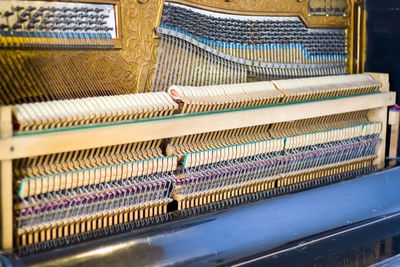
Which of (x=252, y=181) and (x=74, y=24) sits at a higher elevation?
(x=74, y=24)

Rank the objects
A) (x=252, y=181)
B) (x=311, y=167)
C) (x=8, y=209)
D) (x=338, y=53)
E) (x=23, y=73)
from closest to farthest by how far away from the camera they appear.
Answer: (x=8, y=209)
(x=23, y=73)
(x=252, y=181)
(x=311, y=167)
(x=338, y=53)

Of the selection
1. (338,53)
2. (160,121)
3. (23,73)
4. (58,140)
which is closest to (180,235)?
(160,121)

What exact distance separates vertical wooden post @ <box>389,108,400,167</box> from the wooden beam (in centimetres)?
25

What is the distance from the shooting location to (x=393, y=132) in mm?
4184

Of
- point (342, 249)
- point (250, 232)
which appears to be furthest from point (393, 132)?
point (250, 232)

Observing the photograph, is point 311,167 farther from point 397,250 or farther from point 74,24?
point 74,24

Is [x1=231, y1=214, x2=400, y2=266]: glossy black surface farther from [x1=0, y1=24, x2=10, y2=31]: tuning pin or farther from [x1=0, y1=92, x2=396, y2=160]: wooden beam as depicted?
[x1=0, y1=24, x2=10, y2=31]: tuning pin

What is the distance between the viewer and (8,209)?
2.37 m

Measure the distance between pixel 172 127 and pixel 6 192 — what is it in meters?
0.90

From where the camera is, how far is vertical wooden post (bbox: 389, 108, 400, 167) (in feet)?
13.4

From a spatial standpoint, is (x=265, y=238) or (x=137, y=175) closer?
(x=137, y=175)

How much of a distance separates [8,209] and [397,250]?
213cm

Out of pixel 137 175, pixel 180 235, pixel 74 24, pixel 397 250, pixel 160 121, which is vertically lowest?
pixel 397 250

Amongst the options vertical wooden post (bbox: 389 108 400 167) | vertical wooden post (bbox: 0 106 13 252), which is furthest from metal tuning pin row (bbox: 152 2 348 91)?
vertical wooden post (bbox: 0 106 13 252)
